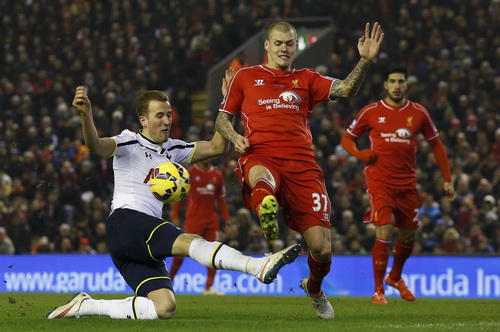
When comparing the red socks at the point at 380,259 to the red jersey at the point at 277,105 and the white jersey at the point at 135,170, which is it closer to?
the red jersey at the point at 277,105

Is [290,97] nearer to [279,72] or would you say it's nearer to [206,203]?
[279,72]

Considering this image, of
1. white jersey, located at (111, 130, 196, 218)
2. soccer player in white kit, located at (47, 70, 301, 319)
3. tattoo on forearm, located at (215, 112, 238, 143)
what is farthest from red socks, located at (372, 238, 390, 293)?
white jersey, located at (111, 130, 196, 218)

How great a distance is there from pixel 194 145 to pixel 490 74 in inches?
536

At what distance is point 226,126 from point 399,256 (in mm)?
4551

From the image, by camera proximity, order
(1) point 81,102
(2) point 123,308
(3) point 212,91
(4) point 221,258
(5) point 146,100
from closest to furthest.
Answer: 1. (4) point 221,258
2. (1) point 81,102
3. (2) point 123,308
4. (5) point 146,100
5. (3) point 212,91

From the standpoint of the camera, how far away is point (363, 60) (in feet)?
28.3

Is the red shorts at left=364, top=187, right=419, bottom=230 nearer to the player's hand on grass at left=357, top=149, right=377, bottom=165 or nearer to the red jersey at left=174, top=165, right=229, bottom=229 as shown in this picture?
the player's hand on grass at left=357, top=149, right=377, bottom=165

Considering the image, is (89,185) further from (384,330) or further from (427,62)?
(384,330)

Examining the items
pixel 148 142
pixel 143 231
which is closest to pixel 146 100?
pixel 148 142

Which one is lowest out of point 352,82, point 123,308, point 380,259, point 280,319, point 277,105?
point 280,319

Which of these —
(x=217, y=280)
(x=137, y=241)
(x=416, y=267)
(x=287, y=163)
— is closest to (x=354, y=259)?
(x=416, y=267)

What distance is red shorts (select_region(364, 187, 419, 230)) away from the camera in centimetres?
1240

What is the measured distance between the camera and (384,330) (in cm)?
782

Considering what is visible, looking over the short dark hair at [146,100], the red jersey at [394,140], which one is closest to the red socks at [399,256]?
the red jersey at [394,140]
